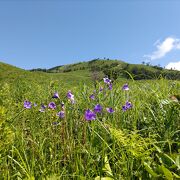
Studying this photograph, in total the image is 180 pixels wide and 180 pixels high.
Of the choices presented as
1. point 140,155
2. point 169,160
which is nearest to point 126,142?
point 140,155

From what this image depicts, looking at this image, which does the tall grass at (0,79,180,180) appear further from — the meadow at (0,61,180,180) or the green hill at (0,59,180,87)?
the green hill at (0,59,180,87)

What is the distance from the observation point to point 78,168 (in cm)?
251

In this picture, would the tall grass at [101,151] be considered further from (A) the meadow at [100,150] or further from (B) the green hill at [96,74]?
(B) the green hill at [96,74]

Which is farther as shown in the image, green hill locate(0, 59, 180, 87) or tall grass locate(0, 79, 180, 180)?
green hill locate(0, 59, 180, 87)

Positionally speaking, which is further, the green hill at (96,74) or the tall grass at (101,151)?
the green hill at (96,74)

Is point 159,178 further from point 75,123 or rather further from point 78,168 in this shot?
point 75,123

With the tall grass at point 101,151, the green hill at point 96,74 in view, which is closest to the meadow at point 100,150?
the tall grass at point 101,151

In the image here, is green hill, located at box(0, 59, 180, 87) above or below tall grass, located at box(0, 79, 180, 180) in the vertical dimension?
above

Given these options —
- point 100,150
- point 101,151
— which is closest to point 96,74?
point 100,150

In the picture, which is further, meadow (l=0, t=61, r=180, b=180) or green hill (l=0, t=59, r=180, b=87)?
green hill (l=0, t=59, r=180, b=87)

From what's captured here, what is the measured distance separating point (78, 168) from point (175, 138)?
0.94 m

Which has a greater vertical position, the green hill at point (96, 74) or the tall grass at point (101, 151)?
the green hill at point (96, 74)

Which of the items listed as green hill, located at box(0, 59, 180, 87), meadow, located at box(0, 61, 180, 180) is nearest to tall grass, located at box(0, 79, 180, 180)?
meadow, located at box(0, 61, 180, 180)

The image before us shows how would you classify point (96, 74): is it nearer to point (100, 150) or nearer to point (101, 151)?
point (100, 150)
